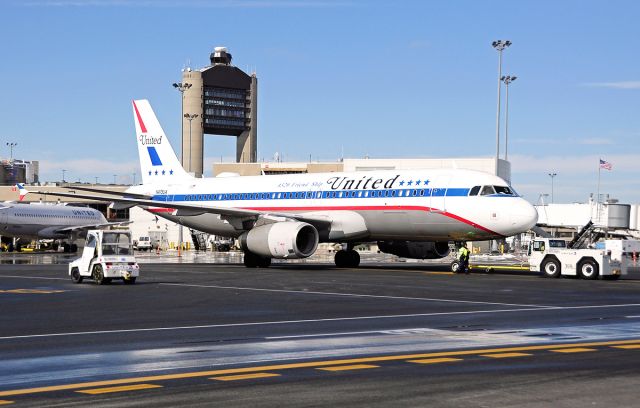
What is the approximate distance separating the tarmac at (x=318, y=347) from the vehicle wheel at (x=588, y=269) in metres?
8.51

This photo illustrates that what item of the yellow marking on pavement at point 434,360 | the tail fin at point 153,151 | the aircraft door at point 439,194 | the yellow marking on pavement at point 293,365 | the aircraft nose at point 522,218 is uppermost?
the tail fin at point 153,151

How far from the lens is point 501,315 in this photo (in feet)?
79.5

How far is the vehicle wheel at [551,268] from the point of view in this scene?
43.6 m

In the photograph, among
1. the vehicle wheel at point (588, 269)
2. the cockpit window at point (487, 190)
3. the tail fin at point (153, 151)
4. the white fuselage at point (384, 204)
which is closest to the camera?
the vehicle wheel at point (588, 269)

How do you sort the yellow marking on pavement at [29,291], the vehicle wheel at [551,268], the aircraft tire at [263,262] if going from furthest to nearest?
1. the aircraft tire at [263,262]
2. the vehicle wheel at [551,268]
3. the yellow marking on pavement at [29,291]

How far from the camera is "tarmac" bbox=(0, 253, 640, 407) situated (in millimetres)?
12136

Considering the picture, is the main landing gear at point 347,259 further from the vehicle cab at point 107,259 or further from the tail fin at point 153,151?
the vehicle cab at point 107,259

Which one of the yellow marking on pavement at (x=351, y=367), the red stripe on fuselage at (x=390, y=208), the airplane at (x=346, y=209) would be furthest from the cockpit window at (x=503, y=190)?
the yellow marking on pavement at (x=351, y=367)

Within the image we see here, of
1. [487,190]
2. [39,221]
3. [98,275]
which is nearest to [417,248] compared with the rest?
[487,190]

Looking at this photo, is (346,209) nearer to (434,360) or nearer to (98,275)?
(98,275)

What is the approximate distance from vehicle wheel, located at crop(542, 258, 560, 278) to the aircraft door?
540 cm

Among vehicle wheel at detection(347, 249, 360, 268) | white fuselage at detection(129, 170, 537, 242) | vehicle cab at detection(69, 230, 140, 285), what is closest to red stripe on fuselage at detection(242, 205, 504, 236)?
white fuselage at detection(129, 170, 537, 242)

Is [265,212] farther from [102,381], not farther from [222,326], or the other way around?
[102,381]

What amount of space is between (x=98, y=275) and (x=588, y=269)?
2177 centimetres
